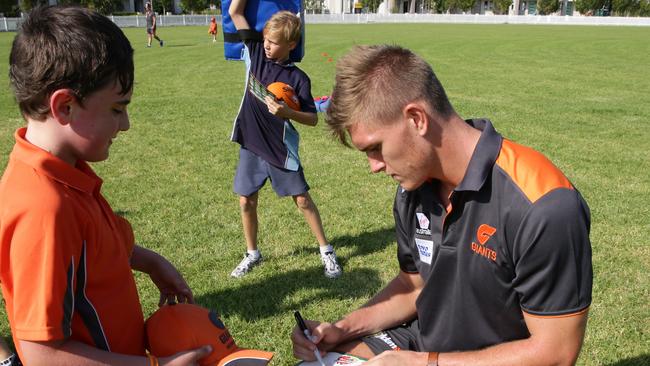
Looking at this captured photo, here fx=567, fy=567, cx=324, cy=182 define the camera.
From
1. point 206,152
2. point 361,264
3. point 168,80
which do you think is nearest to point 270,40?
point 361,264

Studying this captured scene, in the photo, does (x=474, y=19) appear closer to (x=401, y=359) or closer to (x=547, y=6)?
(x=547, y=6)

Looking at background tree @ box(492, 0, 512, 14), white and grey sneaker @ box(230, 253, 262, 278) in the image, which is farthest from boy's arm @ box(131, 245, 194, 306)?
background tree @ box(492, 0, 512, 14)

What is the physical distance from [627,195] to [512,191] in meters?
5.41

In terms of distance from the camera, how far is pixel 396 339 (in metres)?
2.73

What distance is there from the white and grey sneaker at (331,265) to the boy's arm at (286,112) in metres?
1.16

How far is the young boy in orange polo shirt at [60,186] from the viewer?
1675 millimetres

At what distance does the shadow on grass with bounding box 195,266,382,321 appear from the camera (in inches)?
169

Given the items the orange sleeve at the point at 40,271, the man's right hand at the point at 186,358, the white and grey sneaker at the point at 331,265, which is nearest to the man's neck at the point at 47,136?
the orange sleeve at the point at 40,271

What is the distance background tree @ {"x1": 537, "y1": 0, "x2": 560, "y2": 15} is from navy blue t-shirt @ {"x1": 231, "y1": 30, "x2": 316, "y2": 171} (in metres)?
97.9

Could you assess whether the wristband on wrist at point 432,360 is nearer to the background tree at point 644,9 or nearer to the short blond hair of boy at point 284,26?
the short blond hair of boy at point 284,26

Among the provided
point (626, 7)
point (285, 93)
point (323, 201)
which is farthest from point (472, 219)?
point (626, 7)

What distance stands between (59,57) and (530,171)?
154 cm

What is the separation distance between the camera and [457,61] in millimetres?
20875

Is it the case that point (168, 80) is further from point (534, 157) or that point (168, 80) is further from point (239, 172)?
point (534, 157)
